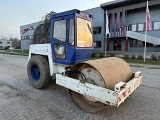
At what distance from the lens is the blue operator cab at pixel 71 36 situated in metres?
4.25

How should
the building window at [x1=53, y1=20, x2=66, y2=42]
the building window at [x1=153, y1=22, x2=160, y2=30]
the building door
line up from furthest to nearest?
the building door, the building window at [x1=153, y1=22, x2=160, y2=30], the building window at [x1=53, y1=20, x2=66, y2=42]

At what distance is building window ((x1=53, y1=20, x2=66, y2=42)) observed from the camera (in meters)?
4.44

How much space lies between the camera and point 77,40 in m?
4.27

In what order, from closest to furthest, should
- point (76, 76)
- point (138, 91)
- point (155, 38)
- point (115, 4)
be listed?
1. point (76, 76)
2. point (138, 91)
3. point (155, 38)
4. point (115, 4)

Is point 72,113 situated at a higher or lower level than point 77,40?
lower

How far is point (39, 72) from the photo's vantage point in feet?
17.7

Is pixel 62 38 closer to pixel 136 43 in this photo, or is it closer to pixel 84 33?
pixel 84 33

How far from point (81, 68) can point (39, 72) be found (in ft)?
6.52

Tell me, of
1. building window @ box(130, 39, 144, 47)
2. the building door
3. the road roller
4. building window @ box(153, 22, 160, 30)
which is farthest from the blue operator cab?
the building door

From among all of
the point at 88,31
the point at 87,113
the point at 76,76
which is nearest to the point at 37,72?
the point at 76,76

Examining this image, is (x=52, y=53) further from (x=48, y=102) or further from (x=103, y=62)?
(x=103, y=62)

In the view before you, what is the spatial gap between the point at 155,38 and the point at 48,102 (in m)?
25.5

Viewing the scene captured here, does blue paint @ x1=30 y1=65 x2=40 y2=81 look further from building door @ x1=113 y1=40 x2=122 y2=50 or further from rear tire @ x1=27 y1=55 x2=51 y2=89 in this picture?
building door @ x1=113 y1=40 x2=122 y2=50

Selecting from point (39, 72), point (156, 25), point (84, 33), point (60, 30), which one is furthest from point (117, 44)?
point (60, 30)
